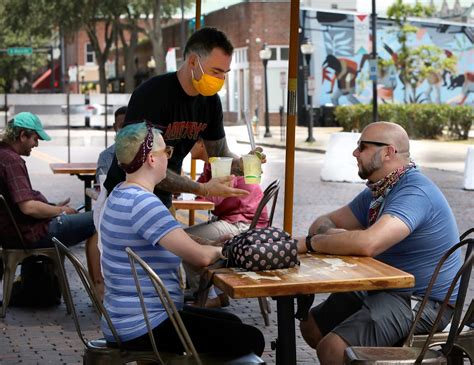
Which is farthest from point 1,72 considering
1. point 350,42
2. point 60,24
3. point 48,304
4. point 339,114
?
point 48,304

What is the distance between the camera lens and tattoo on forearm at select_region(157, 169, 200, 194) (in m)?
5.60

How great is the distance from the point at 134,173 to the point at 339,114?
40.7 metres

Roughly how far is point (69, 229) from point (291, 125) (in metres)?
3.04

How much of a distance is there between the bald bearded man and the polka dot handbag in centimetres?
41

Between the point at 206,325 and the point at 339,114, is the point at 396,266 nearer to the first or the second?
the point at 206,325

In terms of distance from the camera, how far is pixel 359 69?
5822cm

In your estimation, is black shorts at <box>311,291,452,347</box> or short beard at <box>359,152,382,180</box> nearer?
black shorts at <box>311,291,452,347</box>

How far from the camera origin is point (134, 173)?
14.6ft

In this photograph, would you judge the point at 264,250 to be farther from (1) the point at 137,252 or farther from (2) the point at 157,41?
(2) the point at 157,41

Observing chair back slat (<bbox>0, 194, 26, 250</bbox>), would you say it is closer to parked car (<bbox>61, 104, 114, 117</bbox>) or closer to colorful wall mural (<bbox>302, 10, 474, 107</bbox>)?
parked car (<bbox>61, 104, 114, 117</bbox>)

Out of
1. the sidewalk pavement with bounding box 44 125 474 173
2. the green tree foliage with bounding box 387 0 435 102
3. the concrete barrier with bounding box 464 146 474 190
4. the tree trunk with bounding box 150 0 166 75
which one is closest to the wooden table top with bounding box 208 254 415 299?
the concrete barrier with bounding box 464 146 474 190

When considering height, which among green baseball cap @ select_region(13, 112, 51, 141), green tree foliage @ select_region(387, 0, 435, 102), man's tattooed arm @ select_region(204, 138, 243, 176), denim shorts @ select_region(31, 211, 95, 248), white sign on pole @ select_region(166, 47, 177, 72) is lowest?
denim shorts @ select_region(31, 211, 95, 248)

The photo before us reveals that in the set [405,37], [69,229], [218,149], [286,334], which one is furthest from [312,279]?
[405,37]

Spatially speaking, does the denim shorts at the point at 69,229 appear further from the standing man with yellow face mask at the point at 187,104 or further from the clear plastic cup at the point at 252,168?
the clear plastic cup at the point at 252,168
